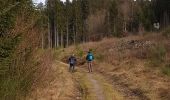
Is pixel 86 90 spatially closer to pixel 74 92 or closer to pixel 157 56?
pixel 74 92

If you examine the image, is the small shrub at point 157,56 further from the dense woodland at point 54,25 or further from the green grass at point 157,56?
the dense woodland at point 54,25

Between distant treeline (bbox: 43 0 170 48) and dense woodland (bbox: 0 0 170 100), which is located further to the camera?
distant treeline (bbox: 43 0 170 48)

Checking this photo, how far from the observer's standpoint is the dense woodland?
1157cm

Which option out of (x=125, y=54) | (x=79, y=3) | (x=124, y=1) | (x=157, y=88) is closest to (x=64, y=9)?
(x=79, y=3)

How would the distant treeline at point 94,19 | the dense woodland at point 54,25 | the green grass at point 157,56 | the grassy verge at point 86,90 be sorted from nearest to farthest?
the dense woodland at point 54,25, the grassy verge at point 86,90, the green grass at point 157,56, the distant treeline at point 94,19

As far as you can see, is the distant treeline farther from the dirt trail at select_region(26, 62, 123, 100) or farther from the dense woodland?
the dirt trail at select_region(26, 62, 123, 100)

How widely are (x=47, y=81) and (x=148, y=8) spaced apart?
7504cm

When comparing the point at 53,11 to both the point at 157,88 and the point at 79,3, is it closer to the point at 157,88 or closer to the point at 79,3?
the point at 79,3

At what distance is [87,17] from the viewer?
106125 millimetres

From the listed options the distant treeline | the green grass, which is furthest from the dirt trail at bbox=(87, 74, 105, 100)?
the distant treeline

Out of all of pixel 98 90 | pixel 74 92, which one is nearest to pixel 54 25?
pixel 98 90

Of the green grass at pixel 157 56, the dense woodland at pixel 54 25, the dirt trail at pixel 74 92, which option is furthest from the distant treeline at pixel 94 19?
the dirt trail at pixel 74 92

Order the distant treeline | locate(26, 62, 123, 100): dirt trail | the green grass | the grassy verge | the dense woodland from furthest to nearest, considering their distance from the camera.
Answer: the distant treeline < the green grass < the grassy verge < locate(26, 62, 123, 100): dirt trail < the dense woodland

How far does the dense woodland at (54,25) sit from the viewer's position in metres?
11.6
